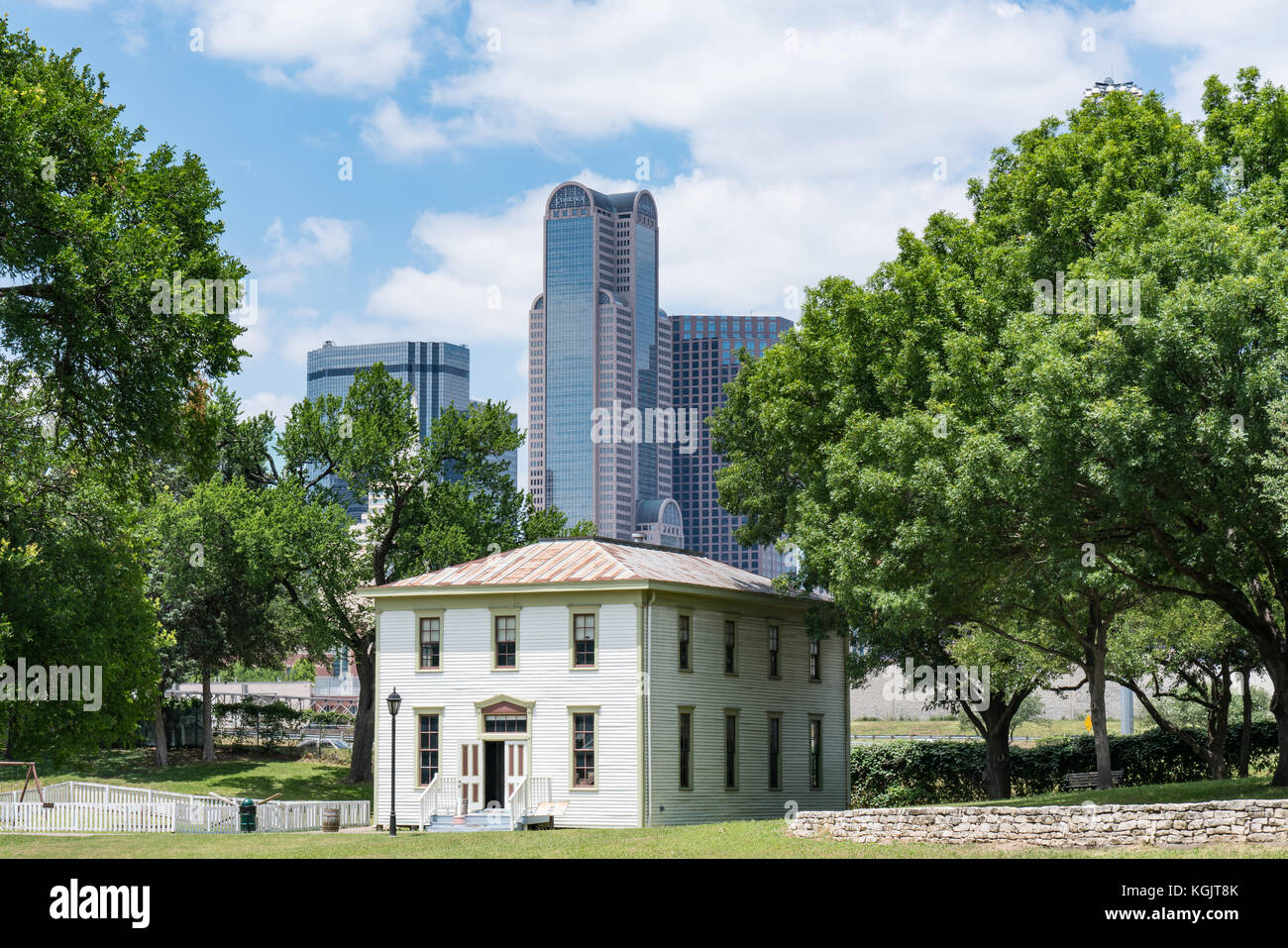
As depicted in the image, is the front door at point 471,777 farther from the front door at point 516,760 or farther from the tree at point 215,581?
the tree at point 215,581

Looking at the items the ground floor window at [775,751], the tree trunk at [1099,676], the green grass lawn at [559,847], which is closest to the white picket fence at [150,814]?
the green grass lawn at [559,847]

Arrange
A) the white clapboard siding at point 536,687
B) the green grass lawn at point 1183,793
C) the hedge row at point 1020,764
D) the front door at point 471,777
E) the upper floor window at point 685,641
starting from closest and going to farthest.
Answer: the green grass lawn at point 1183,793
the white clapboard siding at point 536,687
the front door at point 471,777
the upper floor window at point 685,641
the hedge row at point 1020,764

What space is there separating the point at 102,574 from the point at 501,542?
22.7 m

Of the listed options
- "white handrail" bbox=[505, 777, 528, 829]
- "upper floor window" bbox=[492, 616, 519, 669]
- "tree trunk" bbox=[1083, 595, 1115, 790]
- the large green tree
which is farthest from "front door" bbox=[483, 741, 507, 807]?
"tree trunk" bbox=[1083, 595, 1115, 790]

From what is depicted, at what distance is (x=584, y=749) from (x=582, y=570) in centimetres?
521

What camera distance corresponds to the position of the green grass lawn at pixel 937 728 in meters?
79.2

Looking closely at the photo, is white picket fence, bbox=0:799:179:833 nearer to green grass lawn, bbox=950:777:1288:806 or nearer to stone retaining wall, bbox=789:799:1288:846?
stone retaining wall, bbox=789:799:1288:846

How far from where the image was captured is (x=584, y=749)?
129 feet

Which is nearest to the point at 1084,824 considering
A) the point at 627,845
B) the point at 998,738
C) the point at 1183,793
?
the point at 1183,793

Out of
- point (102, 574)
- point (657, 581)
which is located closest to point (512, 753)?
point (657, 581)

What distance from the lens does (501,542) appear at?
5491 centimetres

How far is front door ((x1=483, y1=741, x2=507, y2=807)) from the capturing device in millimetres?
40344

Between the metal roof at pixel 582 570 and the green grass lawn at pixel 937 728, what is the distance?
35.6 m
